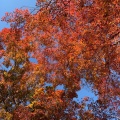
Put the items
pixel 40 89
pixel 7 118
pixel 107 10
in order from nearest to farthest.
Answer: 1. pixel 107 10
2. pixel 7 118
3. pixel 40 89

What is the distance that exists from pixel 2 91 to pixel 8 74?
92 cm

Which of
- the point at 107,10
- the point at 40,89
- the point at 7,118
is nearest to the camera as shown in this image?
the point at 107,10

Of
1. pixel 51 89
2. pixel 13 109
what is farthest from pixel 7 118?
pixel 51 89

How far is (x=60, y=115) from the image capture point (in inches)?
546

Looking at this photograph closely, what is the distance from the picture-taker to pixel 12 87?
14602 mm

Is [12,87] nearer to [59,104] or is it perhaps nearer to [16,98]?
[16,98]

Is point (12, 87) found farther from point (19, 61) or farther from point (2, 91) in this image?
point (19, 61)

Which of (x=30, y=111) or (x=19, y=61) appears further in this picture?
(x=19, y=61)

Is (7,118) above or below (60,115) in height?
below

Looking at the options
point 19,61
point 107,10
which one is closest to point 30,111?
point 19,61

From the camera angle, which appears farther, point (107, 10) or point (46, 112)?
point (46, 112)

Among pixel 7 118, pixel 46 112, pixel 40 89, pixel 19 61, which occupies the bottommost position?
pixel 7 118

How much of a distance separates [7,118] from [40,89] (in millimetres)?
2192

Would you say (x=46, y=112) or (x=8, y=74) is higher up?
(x=8, y=74)
